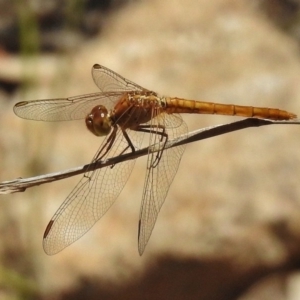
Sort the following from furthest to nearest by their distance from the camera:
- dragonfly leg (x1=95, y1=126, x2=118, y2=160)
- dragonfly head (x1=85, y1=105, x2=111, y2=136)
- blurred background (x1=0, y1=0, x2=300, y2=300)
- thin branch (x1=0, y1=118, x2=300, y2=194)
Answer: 1. blurred background (x1=0, y1=0, x2=300, y2=300)
2. dragonfly head (x1=85, y1=105, x2=111, y2=136)
3. dragonfly leg (x1=95, y1=126, x2=118, y2=160)
4. thin branch (x1=0, y1=118, x2=300, y2=194)

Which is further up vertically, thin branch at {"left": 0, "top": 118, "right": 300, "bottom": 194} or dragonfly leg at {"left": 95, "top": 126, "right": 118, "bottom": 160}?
dragonfly leg at {"left": 95, "top": 126, "right": 118, "bottom": 160}

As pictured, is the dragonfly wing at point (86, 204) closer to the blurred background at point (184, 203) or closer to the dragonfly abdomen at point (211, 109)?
the dragonfly abdomen at point (211, 109)

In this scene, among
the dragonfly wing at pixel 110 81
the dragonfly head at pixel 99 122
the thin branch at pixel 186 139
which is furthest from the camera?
the dragonfly wing at pixel 110 81

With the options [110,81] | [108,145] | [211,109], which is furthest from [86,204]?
[211,109]

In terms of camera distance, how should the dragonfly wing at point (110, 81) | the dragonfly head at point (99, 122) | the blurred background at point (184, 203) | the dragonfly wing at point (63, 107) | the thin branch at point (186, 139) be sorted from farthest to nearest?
the blurred background at point (184, 203) → the dragonfly wing at point (110, 81) → the dragonfly wing at point (63, 107) → the dragonfly head at point (99, 122) → the thin branch at point (186, 139)

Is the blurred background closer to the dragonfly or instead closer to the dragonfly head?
the dragonfly

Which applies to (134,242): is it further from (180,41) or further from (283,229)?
(180,41)

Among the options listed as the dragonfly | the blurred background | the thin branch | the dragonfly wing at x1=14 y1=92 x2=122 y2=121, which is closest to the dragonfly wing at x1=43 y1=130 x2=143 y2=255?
the dragonfly

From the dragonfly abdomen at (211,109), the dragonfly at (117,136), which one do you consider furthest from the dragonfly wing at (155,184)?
the dragonfly abdomen at (211,109)
